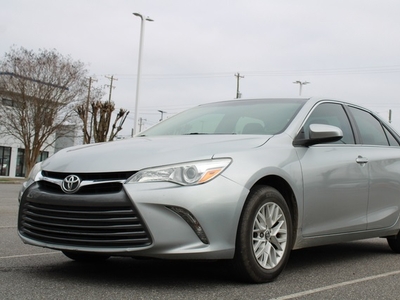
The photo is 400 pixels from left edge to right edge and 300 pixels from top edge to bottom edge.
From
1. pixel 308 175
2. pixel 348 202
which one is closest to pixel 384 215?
pixel 348 202

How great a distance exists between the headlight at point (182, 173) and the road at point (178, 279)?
70 cm

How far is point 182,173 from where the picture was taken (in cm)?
391

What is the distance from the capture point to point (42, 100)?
35188 millimetres

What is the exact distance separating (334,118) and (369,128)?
2.18 ft

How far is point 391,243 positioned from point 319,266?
155cm

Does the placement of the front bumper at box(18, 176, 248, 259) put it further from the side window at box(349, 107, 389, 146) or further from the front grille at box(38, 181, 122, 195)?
the side window at box(349, 107, 389, 146)

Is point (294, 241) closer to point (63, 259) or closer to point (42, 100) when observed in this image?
point (63, 259)

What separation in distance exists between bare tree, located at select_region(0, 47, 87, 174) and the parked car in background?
31.4 metres

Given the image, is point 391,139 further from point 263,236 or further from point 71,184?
point 71,184

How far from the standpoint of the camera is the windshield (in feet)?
16.4

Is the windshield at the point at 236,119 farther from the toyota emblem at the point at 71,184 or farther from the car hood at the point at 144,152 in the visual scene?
the toyota emblem at the point at 71,184

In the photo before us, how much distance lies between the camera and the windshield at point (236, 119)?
4992 millimetres

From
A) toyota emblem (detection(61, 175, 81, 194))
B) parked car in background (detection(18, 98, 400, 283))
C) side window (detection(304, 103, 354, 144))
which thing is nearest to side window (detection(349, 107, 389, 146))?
side window (detection(304, 103, 354, 144))

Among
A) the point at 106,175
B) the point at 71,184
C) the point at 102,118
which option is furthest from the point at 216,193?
the point at 102,118
